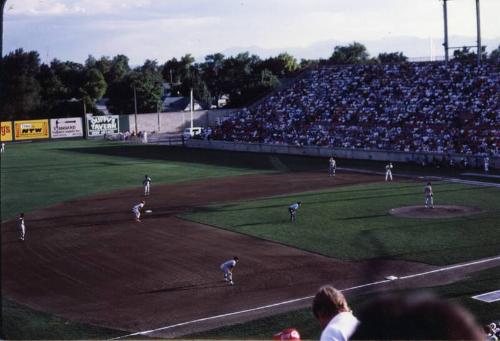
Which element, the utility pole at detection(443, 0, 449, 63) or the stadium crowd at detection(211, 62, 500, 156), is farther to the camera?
the utility pole at detection(443, 0, 449, 63)

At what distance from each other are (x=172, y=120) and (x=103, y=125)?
1014 centimetres

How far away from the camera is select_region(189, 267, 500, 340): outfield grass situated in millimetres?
15352

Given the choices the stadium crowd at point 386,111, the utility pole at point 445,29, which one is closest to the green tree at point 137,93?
the stadium crowd at point 386,111

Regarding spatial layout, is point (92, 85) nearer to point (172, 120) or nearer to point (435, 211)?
point (172, 120)

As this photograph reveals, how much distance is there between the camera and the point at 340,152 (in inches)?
2160

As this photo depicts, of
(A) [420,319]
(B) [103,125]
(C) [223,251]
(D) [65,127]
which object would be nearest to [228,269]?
(C) [223,251]

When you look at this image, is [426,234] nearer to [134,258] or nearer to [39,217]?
[134,258]

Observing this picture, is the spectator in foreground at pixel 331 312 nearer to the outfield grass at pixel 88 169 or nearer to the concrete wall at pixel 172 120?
the outfield grass at pixel 88 169

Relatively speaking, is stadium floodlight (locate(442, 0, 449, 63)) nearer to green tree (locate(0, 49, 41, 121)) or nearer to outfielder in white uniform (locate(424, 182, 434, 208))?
outfielder in white uniform (locate(424, 182, 434, 208))

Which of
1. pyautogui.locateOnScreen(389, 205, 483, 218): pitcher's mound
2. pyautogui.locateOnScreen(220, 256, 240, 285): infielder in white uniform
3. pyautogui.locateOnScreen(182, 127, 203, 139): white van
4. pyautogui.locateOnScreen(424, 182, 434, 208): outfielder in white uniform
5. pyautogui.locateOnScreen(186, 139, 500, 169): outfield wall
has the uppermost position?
pyautogui.locateOnScreen(182, 127, 203, 139): white van

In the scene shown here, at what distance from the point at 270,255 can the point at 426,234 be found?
22.3 ft

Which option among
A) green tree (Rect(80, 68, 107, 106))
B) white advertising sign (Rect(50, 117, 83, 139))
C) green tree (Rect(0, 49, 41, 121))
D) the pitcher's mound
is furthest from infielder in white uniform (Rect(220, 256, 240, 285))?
green tree (Rect(80, 68, 107, 106))

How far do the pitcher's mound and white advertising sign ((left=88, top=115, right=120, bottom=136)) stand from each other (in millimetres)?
55476

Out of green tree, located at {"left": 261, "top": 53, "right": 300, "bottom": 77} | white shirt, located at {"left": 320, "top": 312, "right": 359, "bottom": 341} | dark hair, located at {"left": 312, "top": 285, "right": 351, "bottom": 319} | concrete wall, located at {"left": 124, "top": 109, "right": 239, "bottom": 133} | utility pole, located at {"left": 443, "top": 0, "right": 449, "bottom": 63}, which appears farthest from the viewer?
green tree, located at {"left": 261, "top": 53, "right": 300, "bottom": 77}
